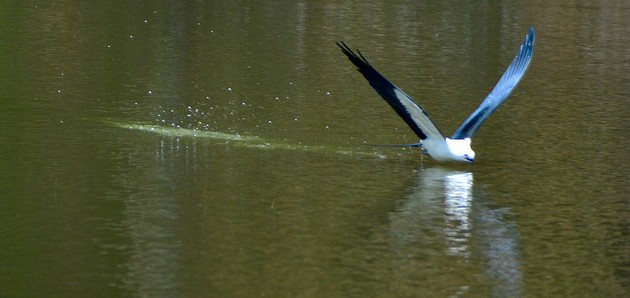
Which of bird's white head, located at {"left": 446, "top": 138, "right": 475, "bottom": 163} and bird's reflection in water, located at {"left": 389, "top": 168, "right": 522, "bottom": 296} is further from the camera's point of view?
bird's white head, located at {"left": 446, "top": 138, "right": 475, "bottom": 163}

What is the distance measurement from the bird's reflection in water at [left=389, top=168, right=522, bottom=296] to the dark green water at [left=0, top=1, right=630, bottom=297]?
0.08ft

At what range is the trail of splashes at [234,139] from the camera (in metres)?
12.5

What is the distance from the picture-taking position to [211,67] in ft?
56.2

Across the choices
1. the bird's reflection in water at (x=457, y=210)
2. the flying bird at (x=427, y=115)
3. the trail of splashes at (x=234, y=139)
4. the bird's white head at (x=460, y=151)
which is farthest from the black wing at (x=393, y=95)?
the trail of splashes at (x=234, y=139)

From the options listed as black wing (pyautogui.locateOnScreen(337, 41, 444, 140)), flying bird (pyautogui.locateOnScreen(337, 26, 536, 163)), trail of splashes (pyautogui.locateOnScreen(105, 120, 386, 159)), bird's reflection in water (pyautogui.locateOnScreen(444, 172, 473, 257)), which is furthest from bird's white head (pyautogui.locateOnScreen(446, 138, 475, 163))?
trail of splashes (pyautogui.locateOnScreen(105, 120, 386, 159))

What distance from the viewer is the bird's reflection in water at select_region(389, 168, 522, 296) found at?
8.59 meters

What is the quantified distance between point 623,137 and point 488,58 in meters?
6.15

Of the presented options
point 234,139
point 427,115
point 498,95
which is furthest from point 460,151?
point 234,139

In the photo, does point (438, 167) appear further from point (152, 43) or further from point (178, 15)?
point (178, 15)

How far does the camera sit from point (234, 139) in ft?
42.2

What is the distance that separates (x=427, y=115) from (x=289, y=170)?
1.19 meters

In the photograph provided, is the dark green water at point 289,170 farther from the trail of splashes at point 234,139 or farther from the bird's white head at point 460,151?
the bird's white head at point 460,151

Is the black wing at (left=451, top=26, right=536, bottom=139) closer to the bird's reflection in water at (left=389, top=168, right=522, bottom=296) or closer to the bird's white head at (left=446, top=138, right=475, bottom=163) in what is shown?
the bird's white head at (left=446, top=138, right=475, bottom=163)

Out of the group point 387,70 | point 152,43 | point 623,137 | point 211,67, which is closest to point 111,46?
point 152,43
